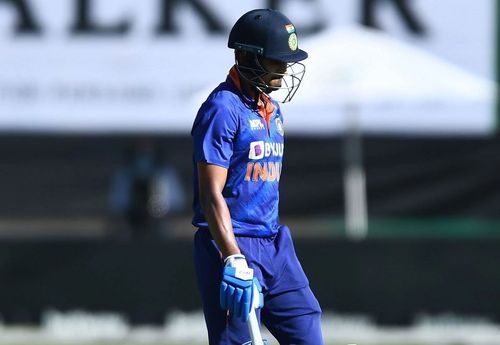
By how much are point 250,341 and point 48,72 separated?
907 centimetres

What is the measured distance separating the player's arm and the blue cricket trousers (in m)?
0.20

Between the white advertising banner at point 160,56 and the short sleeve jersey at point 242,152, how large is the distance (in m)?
8.19

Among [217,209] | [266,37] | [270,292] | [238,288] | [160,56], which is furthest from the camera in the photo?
[160,56]

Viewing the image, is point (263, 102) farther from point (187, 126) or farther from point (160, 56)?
point (160, 56)

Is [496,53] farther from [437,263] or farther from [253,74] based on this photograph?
[253,74]

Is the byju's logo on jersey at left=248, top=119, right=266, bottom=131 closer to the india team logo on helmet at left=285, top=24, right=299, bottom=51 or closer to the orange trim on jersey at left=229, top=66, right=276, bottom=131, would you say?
the orange trim on jersey at left=229, top=66, right=276, bottom=131

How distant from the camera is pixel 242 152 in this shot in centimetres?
489

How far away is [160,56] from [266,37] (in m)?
8.83

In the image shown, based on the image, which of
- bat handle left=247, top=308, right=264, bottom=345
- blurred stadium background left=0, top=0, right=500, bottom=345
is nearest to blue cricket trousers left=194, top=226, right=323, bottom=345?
bat handle left=247, top=308, right=264, bottom=345

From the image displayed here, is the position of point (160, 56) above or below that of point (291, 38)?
above

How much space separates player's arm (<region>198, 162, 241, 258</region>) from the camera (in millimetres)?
4719

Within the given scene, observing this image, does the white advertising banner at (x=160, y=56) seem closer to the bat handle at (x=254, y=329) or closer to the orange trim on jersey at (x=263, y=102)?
the orange trim on jersey at (x=263, y=102)

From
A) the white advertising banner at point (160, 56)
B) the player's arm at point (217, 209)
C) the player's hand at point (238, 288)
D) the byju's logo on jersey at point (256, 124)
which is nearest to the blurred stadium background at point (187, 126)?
the white advertising banner at point (160, 56)

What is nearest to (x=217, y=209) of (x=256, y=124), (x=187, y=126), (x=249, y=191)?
(x=249, y=191)
